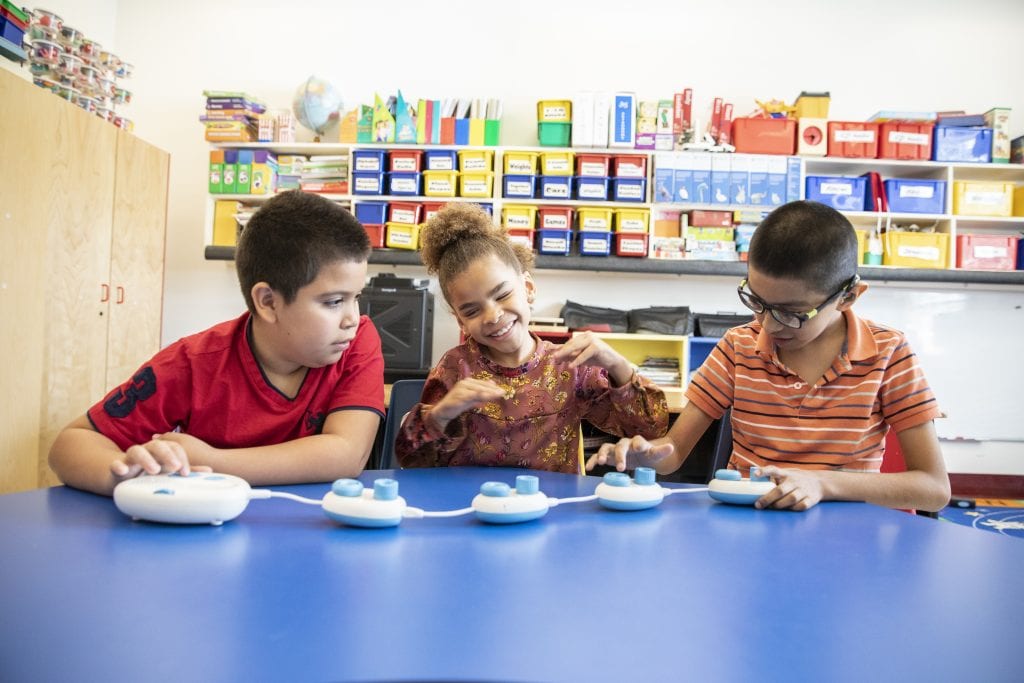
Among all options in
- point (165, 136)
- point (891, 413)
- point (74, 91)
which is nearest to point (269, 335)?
point (891, 413)

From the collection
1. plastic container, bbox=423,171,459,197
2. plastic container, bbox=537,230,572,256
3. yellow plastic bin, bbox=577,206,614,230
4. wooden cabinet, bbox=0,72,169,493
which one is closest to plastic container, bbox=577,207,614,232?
yellow plastic bin, bbox=577,206,614,230

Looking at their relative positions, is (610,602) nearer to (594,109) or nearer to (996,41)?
(594,109)

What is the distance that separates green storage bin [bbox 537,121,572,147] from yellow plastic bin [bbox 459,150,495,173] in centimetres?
30

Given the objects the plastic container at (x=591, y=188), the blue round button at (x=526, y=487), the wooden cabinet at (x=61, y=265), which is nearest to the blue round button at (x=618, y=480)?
the blue round button at (x=526, y=487)

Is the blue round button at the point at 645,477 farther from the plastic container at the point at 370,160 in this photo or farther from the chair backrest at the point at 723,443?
the plastic container at the point at 370,160

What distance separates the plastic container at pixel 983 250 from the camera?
405 centimetres

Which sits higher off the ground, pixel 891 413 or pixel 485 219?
pixel 485 219

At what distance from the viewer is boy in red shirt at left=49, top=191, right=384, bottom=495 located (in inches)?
45.0

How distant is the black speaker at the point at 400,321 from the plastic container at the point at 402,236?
0.42 m

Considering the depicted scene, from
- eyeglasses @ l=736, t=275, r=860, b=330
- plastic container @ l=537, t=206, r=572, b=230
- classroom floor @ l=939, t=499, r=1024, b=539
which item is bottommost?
classroom floor @ l=939, t=499, r=1024, b=539

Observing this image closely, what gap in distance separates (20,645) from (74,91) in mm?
3448

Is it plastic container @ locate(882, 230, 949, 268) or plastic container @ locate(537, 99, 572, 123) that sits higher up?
plastic container @ locate(537, 99, 572, 123)

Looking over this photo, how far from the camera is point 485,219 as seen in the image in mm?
1523

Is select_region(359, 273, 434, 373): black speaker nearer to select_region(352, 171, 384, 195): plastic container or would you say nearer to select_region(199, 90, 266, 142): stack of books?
select_region(352, 171, 384, 195): plastic container
